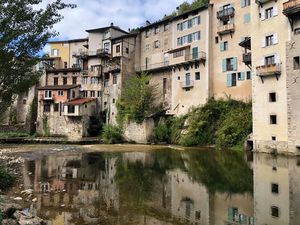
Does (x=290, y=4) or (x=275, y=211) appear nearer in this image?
(x=275, y=211)

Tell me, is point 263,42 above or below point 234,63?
below

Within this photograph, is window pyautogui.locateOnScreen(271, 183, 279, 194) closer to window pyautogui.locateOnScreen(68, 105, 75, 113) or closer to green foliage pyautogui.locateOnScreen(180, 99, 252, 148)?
green foliage pyautogui.locateOnScreen(180, 99, 252, 148)

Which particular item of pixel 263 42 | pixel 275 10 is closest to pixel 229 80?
pixel 263 42

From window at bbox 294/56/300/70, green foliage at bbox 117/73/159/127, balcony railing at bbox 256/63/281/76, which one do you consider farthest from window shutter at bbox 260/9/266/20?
green foliage at bbox 117/73/159/127

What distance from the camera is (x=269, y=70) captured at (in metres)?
31.3

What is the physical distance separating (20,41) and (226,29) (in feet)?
126

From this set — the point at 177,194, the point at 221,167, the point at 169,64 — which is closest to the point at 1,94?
the point at 177,194

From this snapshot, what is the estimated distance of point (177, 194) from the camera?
1499cm

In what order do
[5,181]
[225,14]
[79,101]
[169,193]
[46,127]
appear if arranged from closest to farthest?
[169,193] < [5,181] < [225,14] < [79,101] < [46,127]

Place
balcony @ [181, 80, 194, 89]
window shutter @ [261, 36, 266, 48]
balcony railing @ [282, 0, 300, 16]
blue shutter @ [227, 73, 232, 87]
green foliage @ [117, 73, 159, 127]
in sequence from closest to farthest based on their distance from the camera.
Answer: balcony railing @ [282, 0, 300, 16] → window shutter @ [261, 36, 266, 48] → blue shutter @ [227, 73, 232, 87] → balcony @ [181, 80, 194, 89] → green foliage @ [117, 73, 159, 127]

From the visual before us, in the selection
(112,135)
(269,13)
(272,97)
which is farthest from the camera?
(112,135)

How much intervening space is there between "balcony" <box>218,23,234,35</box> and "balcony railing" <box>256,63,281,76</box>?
14.0 m

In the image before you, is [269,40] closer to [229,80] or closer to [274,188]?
[229,80]

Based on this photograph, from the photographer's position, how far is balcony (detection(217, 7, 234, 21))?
4497cm
